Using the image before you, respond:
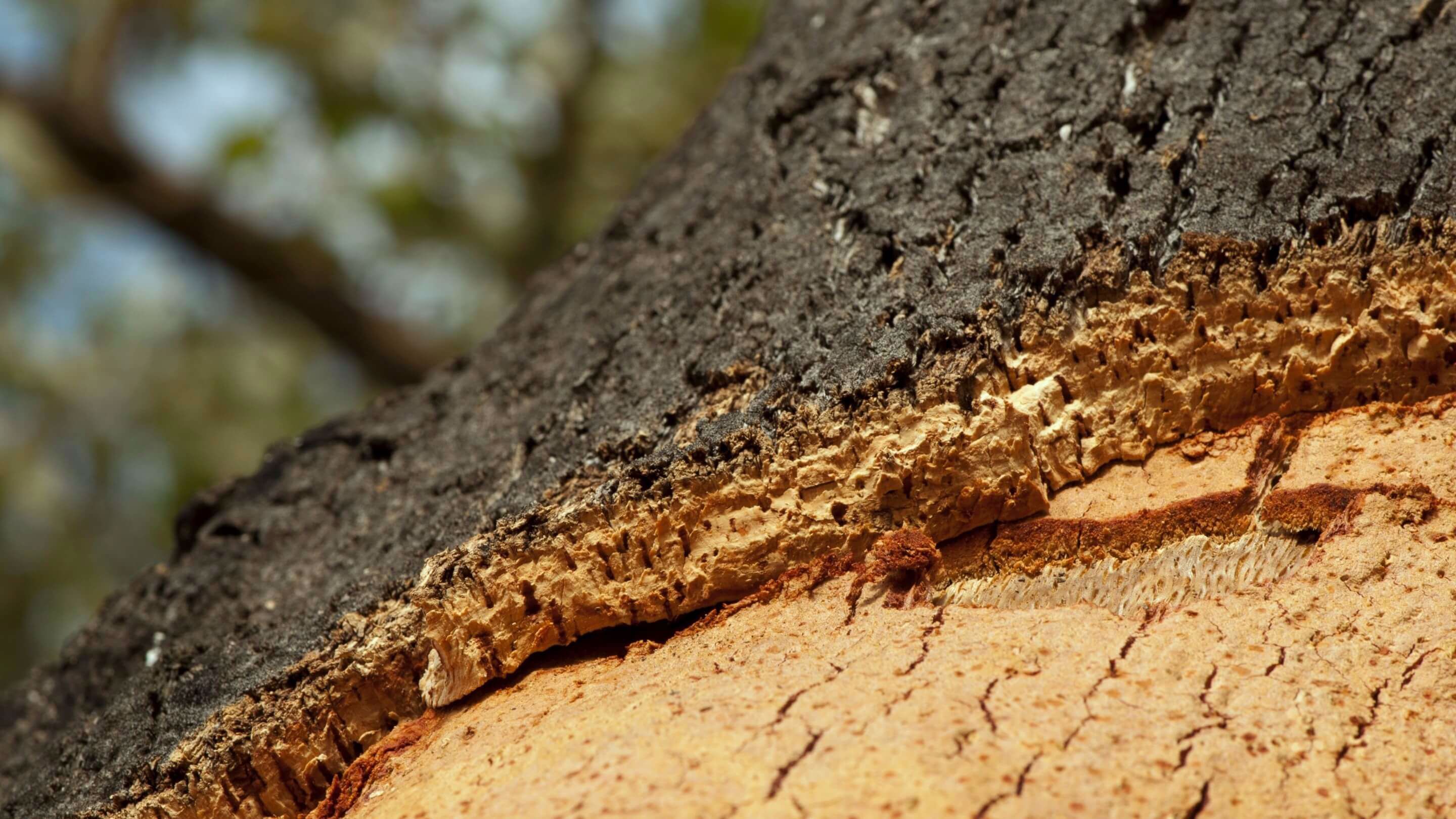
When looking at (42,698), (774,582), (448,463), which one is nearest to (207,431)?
(42,698)

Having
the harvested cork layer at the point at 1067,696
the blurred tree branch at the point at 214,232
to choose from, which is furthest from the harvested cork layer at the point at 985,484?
the blurred tree branch at the point at 214,232

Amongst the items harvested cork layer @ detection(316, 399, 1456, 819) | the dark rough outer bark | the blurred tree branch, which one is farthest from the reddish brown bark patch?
the blurred tree branch

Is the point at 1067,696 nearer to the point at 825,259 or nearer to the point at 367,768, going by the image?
the point at 825,259

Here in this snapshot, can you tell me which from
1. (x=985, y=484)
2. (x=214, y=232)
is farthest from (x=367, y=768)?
(x=214, y=232)

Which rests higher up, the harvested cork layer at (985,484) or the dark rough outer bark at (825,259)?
the dark rough outer bark at (825,259)

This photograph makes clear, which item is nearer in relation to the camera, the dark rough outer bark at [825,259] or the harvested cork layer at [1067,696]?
the harvested cork layer at [1067,696]

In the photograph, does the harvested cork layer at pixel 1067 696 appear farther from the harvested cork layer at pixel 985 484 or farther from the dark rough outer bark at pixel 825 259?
the dark rough outer bark at pixel 825 259

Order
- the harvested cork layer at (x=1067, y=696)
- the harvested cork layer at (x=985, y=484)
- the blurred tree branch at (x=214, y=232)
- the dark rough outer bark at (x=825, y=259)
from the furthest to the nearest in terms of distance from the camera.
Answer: the blurred tree branch at (x=214, y=232) → the dark rough outer bark at (x=825, y=259) → the harvested cork layer at (x=985, y=484) → the harvested cork layer at (x=1067, y=696)
